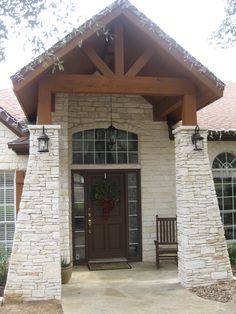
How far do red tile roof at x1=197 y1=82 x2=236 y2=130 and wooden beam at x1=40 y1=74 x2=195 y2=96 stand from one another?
2921 mm

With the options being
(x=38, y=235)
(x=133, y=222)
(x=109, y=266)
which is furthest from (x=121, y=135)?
(x=38, y=235)

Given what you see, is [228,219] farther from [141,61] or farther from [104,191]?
→ [141,61]

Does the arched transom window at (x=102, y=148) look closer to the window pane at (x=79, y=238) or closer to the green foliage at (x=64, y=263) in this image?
the window pane at (x=79, y=238)

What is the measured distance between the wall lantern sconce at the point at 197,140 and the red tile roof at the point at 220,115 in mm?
2641

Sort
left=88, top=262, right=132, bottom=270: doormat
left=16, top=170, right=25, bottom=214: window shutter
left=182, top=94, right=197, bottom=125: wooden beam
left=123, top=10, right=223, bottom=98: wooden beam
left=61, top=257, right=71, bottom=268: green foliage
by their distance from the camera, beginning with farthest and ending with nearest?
left=16, top=170, right=25, bottom=214: window shutter
left=88, top=262, right=132, bottom=270: doormat
left=61, top=257, right=71, bottom=268: green foliage
left=182, top=94, right=197, bottom=125: wooden beam
left=123, top=10, right=223, bottom=98: wooden beam

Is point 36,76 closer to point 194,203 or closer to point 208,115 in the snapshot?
point 194,203

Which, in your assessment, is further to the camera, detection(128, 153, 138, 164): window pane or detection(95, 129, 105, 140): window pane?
detection(128, 153, 138, 164): window pane

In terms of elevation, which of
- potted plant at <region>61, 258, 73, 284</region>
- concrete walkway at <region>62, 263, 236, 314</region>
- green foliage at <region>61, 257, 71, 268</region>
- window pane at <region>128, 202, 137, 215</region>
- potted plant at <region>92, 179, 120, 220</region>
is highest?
potted plant at <region>92, 179, 120, 220</region>

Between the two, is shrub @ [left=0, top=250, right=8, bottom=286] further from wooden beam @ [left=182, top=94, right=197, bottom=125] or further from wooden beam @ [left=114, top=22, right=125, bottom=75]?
wooden beam @ [left=182, top=94, right=197, bottom=125]

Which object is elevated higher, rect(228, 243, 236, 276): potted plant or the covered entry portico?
the covered entry portico

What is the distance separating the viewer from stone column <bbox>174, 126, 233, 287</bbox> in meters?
7.73

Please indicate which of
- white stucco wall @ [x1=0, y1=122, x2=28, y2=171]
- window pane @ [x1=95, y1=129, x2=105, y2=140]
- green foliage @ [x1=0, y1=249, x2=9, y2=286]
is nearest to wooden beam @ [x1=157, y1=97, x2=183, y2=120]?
window pane @ [x1=95, y1=129, x2=105, y2=140]

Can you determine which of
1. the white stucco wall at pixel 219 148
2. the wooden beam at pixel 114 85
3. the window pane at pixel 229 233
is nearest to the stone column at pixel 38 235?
the wooden beam at pixel 114 85

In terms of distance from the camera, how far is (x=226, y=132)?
33.8 ft
